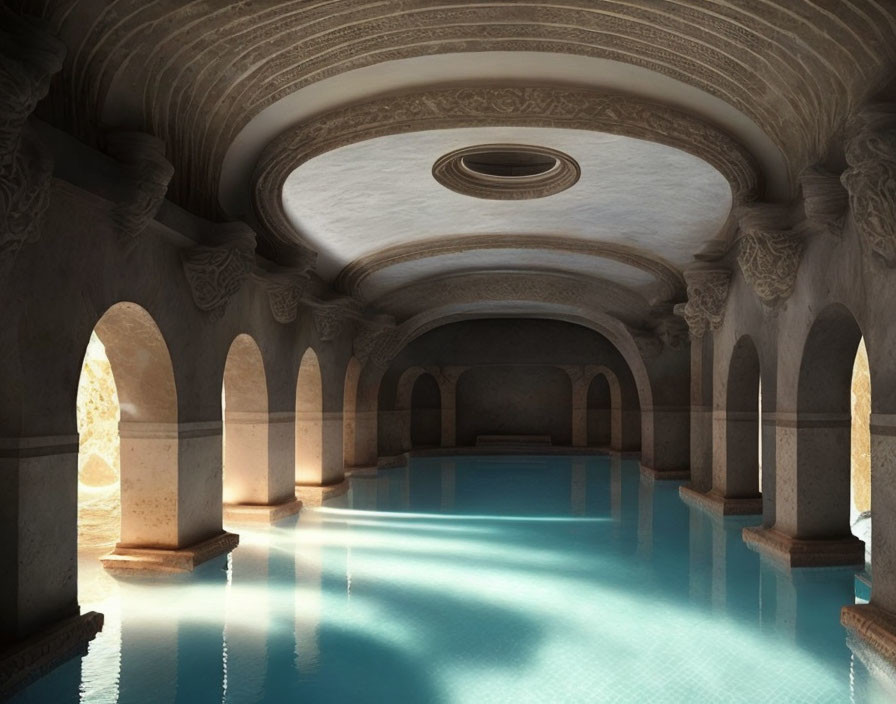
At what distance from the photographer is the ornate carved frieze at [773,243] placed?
7566 millimetres

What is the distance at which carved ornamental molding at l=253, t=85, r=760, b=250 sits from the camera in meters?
7.21

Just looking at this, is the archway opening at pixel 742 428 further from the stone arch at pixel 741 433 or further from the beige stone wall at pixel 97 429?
the beige stone wall at pixel 97 429

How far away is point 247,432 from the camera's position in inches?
408

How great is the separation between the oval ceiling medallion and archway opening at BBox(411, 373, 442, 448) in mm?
15327

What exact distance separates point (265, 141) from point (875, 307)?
5746 millimetres

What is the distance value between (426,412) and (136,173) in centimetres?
1941

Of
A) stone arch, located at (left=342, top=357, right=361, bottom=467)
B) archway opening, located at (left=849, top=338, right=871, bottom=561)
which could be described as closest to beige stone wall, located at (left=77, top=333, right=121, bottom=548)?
stone arch, located at (left=342, top=357, right=361, bottom=467)

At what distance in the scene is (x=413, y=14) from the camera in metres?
5.94

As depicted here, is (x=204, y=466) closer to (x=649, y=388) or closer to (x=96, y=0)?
(x=96, y=0)

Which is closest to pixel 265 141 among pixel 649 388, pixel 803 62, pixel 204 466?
pixel 204 466

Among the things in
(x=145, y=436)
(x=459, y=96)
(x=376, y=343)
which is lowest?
(x=145, y=436)

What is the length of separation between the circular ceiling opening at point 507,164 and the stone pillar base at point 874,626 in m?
5.73

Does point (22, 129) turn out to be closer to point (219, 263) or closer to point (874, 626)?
point (219, 263)

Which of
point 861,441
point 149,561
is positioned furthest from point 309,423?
point 861,441
